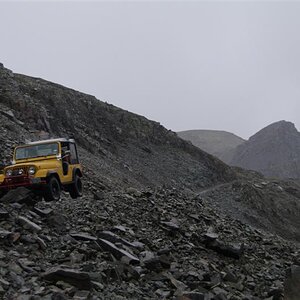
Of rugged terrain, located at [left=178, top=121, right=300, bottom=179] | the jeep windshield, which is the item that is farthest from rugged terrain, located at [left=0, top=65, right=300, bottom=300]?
rugged terrain, located at [left=178, top=121, right=300, bottom=179]

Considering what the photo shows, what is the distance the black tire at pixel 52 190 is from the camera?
514 inches

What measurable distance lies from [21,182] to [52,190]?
96cm

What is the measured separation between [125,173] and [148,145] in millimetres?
12717

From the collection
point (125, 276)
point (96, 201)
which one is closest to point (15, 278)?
point (125, 276)

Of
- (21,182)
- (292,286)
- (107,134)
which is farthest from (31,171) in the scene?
(107,134)

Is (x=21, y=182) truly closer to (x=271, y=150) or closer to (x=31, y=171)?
(x=31, y=171)

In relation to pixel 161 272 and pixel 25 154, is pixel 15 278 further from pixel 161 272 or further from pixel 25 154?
pixel 25 154

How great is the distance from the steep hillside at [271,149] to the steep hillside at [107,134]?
2961 inches

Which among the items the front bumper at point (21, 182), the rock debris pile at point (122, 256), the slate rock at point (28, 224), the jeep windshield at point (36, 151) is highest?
the jeep windshield at point (36, 151)

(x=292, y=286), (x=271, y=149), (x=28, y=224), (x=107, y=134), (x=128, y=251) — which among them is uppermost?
(x=271, y=149)

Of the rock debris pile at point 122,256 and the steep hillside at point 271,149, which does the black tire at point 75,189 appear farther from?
the steep hillside at point 271,149

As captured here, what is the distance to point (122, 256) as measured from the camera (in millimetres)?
9773

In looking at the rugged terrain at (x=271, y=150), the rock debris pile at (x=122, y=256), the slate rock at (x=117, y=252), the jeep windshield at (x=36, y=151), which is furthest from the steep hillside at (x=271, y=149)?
the slate rock at (x=117, y=252)

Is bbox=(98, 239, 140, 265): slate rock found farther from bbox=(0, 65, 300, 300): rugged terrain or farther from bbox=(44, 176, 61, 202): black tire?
bbox=(44, 176, 61, 202): black tire
